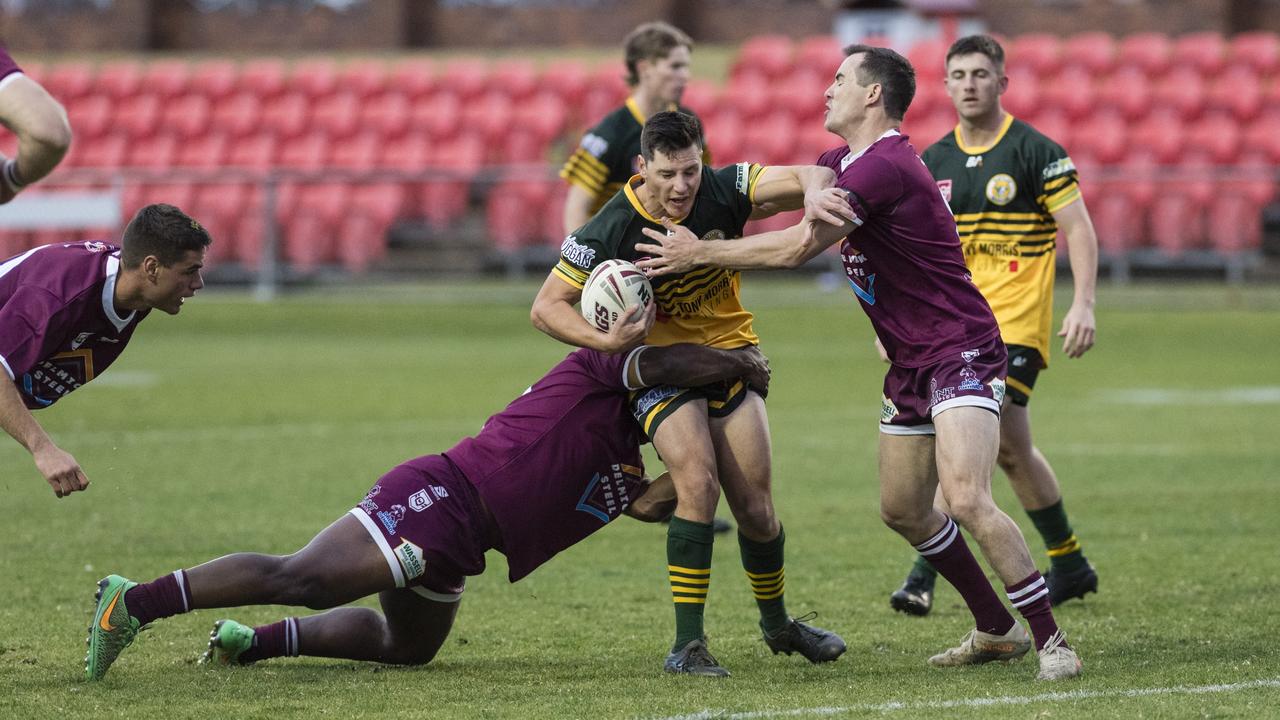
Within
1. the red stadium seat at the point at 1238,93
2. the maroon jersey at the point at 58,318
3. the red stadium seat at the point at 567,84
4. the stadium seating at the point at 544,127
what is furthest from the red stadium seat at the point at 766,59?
the maroon jersey at the point at 58,318

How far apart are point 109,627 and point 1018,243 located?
4102 millimetres

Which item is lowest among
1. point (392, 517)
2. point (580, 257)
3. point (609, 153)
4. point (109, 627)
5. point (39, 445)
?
point (109, 627)

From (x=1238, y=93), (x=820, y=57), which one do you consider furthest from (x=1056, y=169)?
(x=820, y=57)

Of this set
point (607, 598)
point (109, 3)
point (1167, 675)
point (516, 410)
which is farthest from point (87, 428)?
point (109, 3)

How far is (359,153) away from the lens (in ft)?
80.3

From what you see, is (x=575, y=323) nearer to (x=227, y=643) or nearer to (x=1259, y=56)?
(x=227, y=643)

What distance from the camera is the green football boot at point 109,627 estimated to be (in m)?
5.04

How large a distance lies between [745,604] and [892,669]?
1.34 metres

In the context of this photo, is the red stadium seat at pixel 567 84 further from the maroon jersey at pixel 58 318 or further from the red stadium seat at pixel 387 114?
the maroon jersey at pixel 58 318

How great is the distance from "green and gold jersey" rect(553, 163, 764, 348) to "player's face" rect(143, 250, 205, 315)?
3.97 ft

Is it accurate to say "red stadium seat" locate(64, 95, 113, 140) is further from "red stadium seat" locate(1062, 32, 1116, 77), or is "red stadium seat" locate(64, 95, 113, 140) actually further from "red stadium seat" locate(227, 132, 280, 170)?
"red stadium seat" locate(1062, 32, 1116, 77)

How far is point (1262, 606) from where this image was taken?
623cm

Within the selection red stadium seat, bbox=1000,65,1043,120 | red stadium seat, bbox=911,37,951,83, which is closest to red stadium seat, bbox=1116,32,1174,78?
red stadium seat, bbox=1000,65,1043,120

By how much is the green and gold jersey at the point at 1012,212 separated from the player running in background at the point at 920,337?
4.91ft
